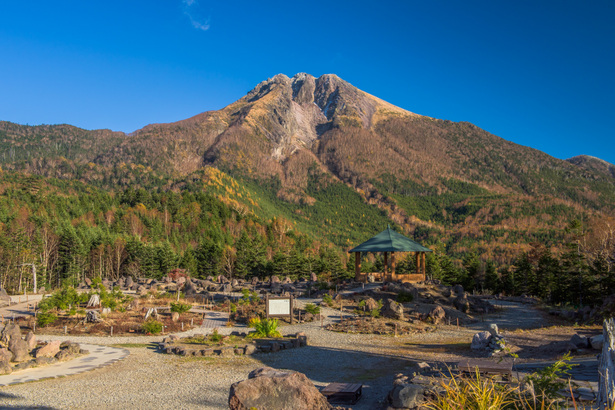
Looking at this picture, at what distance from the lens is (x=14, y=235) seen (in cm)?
4572

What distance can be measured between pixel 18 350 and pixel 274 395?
10.3m

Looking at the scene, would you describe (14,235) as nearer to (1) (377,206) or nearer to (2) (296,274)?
(2) (296,274)

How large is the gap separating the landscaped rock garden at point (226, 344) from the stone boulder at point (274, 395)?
7729 millimetres

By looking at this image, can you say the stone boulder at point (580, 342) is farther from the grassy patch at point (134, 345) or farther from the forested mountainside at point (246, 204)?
the forested mountainside at point (246, 204)

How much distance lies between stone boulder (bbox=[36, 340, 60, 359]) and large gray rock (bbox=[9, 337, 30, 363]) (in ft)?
1.16

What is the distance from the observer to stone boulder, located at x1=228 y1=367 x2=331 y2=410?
264 inches

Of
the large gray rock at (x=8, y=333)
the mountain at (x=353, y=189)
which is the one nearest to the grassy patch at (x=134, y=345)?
the large gray rock at (x=8, y=333)

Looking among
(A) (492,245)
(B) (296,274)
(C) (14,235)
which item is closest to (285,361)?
(B) (296,274)

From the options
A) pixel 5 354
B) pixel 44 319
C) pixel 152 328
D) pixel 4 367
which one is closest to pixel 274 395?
pixel 4 367

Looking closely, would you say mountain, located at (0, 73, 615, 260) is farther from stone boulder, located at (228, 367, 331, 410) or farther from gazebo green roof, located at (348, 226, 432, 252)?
stone boulder, located at (228, 367, 331, 410)

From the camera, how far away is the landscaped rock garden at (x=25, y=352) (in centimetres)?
1215

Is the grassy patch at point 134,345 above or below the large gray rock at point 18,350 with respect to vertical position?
below

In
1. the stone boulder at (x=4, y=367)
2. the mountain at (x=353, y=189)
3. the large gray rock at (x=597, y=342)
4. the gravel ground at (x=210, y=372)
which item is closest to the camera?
the gravel ground at (x=210, y=372)

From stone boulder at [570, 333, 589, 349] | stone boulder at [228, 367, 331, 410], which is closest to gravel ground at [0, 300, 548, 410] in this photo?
stone boulder at [228, 367, 331, 410]
